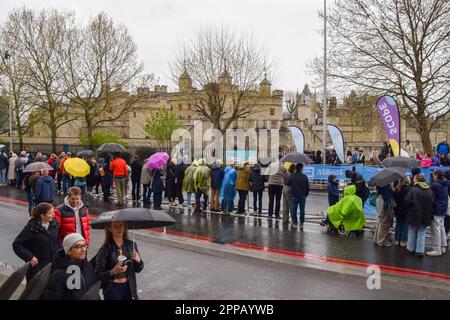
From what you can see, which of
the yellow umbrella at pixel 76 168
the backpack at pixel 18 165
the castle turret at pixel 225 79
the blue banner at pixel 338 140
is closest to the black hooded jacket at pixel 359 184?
the yellow umbrella at pixel 76 168

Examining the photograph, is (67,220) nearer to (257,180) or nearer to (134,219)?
(134,219)

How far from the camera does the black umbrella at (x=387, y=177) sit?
909 centimetres

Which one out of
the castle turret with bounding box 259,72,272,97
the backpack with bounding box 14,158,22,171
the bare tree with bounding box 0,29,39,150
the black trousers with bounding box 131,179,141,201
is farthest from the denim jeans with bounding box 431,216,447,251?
the bare tree with bounding box 0,29,39,150

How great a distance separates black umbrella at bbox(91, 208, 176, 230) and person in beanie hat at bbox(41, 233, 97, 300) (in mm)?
532

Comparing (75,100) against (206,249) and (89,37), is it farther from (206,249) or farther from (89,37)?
(206,249)

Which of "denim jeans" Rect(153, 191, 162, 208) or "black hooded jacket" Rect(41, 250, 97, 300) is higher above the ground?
"black hooded jacket" Rect(41, 250, 97, 300)

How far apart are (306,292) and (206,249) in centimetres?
321

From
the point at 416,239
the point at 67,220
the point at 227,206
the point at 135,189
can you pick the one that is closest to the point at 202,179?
the point at 227,206

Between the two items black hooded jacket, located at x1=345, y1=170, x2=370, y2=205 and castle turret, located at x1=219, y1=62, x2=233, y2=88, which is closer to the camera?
black hooded jacket, located at x1=345, y1=170, x2=370, y2=205

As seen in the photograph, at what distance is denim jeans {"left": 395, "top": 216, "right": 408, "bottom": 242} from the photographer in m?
9.84

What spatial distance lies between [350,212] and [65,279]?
8158 millimetres

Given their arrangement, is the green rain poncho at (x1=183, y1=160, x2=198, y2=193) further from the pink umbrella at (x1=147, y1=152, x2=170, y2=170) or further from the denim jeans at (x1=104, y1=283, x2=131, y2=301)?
the denim jeans at (x1=104, y1=283, x2=131, y2=301)

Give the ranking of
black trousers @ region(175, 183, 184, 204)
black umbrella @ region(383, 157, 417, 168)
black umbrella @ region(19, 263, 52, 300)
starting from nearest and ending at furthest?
black umbrella @ region(19, 263, 52, 300)
black umbrella @ region(383, 157, 417, 168)
black trousers @ region(175, 183, 184, 204)

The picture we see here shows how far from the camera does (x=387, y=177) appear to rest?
30.1 feet
